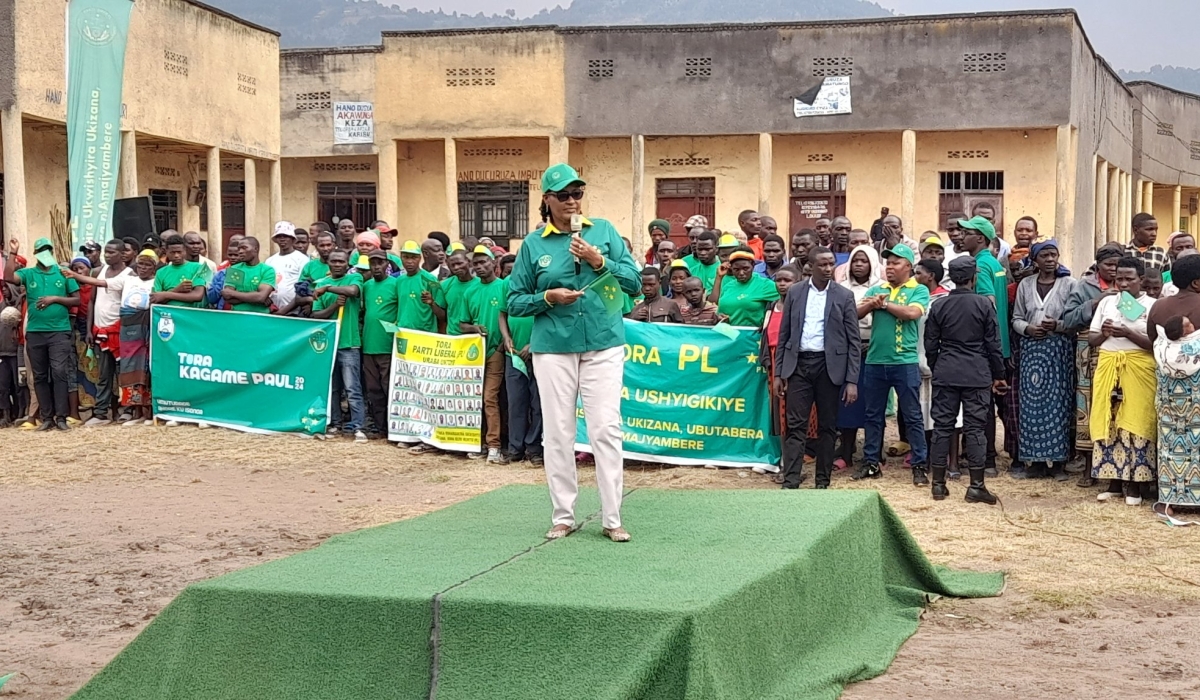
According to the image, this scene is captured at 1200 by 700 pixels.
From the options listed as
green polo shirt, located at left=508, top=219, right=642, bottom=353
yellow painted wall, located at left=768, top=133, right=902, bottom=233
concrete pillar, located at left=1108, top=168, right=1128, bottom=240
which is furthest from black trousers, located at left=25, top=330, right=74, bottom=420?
concrete pillar, located at left=1108, top=168, right=1128, bottom=240

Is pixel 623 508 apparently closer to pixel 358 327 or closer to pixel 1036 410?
pixel 1036 410

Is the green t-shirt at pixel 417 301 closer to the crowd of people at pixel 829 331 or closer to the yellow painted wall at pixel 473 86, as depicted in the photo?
the crowd of people at pixel 829 331

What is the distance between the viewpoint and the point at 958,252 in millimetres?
11797

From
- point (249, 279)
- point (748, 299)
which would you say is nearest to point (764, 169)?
point (249, 279)

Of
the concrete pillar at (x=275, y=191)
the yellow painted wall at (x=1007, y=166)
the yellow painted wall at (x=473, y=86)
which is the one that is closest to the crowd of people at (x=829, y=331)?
the concrete pillar at (x=275, y=191)

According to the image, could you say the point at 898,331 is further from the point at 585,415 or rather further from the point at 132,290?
the point at 132,290

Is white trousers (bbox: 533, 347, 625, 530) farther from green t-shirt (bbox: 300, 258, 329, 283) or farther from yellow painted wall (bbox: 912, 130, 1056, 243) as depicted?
yellow painted wall (bbox: 912, 130, 1056, 243)

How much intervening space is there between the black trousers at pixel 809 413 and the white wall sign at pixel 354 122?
910 inches

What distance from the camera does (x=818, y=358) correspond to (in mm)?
10320

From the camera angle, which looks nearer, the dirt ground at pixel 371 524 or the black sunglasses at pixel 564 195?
the dirt ground at pixel 371 524

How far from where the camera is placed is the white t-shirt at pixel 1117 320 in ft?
31.8

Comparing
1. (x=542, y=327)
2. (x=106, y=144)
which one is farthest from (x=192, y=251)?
(x=542, y=327)

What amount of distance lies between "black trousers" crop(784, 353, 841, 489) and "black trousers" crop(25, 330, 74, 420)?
7.92m

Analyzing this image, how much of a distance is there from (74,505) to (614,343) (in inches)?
229
